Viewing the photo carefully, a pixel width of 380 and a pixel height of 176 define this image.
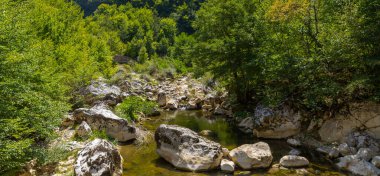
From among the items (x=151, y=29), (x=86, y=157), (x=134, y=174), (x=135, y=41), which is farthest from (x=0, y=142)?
(x=151, y=29)

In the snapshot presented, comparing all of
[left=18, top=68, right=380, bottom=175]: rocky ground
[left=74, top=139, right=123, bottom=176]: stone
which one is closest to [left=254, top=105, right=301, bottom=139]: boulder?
[left=18, top=68, right=380, bottom=175]: rocky ground

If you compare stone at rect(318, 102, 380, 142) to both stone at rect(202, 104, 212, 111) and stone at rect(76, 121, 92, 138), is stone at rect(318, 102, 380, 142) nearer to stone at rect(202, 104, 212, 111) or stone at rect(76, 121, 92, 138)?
stone at rect(76, 121, 92, 138)

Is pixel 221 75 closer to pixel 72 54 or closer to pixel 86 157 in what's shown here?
pixel 72 54

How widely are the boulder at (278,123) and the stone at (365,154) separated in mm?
4971

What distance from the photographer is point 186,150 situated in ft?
51.1

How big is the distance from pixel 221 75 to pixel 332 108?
11.1 m

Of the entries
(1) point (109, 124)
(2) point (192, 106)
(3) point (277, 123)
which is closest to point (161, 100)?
(2) point (192, 106)

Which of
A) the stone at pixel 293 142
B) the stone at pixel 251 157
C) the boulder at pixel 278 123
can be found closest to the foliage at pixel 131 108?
the boulder at pixel 278 123

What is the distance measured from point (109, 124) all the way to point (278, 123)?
10.8 meters

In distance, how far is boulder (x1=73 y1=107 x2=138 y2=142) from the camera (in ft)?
64.1

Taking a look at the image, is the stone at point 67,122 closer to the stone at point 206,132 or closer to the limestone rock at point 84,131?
the limestone rock at point 84,131

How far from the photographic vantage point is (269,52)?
22109 millimetres

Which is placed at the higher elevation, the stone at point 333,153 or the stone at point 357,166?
the stone at point 357,166

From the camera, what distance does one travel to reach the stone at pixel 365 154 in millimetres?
15008
